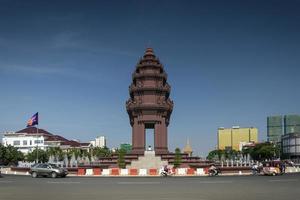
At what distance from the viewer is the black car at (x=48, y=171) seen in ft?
144

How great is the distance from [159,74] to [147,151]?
13.4 metres

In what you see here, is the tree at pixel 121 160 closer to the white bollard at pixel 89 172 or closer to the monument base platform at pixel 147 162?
the monument base platform at pixel 147 162

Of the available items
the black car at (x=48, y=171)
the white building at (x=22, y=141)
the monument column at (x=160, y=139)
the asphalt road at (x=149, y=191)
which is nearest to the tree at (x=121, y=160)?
the monument column at (x=160, y=139)

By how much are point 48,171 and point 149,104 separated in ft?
100

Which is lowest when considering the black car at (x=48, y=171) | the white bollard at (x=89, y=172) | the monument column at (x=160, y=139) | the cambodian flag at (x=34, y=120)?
the white bollard at (x=89, y=172)

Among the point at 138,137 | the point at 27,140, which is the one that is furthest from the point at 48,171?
the point at 27,140

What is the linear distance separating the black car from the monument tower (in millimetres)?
27539

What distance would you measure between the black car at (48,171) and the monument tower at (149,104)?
2754 cm

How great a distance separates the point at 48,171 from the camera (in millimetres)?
44469

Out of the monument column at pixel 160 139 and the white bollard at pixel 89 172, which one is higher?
the monument column at pixel 160 139

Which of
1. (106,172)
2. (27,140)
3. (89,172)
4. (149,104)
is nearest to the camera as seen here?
(106,172)

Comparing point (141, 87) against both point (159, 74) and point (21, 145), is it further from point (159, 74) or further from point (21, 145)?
point (21, 145)

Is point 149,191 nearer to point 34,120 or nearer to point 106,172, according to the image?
point 106,172

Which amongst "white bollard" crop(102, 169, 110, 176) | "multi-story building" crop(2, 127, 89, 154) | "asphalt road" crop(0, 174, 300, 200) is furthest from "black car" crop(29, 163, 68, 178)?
"multi-story building" crop(2, 127, 89, 154)
